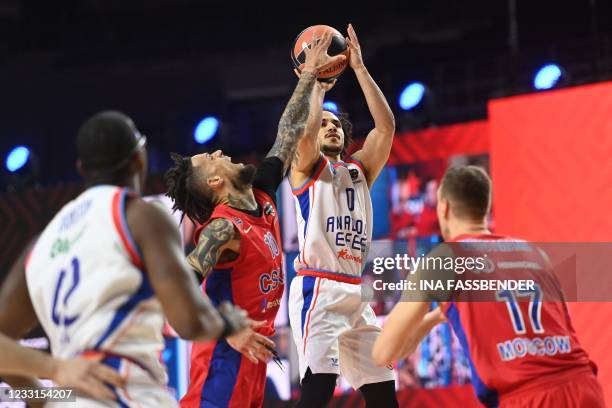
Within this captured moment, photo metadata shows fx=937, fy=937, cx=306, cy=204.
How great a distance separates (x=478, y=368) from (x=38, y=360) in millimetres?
1473

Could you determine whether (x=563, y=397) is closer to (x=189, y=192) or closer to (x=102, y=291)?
(x=102, y=291)

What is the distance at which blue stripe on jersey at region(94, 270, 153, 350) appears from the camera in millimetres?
2666

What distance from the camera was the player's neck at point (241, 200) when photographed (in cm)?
474

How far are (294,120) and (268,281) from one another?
942mm

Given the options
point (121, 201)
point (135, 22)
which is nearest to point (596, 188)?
point (121, 201)

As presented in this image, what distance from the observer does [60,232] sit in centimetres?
282

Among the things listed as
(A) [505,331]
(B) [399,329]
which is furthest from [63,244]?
(A) [505,331]

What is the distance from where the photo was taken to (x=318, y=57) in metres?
5.05

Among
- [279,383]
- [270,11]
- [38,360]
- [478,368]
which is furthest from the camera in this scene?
[270,11]

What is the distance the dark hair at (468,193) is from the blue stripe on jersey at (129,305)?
1.18 meters

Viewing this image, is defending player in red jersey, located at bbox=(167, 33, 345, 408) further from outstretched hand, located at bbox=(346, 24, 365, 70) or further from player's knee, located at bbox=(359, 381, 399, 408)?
player's knee, located at bbox=(359, 381, 399, 408)

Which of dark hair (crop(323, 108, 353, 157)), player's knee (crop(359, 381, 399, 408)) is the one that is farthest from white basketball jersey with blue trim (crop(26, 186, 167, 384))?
dark hair (crop(323, 108, 353, 157))

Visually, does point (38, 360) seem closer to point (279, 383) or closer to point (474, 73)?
point (279, 383)

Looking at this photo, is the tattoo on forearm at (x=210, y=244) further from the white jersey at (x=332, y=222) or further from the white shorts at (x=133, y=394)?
the white shorts at (x=133, y=394)
